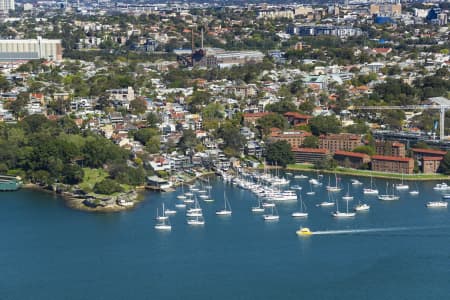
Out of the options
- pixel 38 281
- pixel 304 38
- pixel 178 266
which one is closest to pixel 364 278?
pixel 178 266

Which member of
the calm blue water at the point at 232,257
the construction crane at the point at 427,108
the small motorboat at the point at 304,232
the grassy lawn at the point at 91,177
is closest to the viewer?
the calm blue water at the point at 232,257

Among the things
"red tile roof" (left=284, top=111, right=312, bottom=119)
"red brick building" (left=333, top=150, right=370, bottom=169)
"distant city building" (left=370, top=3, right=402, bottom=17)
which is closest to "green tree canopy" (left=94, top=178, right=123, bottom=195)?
"red brick building" (left=333, top=150, right=370, bottom=169)

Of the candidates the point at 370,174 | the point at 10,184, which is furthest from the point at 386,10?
the point at 10,184

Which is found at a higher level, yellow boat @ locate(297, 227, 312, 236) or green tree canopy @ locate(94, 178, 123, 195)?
green tree canopy @ locate(94, 178, 123, 195)

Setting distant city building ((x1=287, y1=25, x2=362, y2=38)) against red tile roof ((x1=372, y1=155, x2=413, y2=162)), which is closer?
red tile roof ((x1=372, y1=155, x2=413, y2=162))

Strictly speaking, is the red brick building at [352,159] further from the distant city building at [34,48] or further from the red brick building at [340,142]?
the distant city building at [34,48]

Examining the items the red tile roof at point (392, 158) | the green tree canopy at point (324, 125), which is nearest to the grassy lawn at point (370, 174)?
the red tile roof at point (392, 158)

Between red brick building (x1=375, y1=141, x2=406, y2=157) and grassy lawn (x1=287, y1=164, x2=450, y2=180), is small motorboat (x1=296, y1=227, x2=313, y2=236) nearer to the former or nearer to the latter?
grassy lawn (x1=287, y1=164, x2=450, y2=180)
